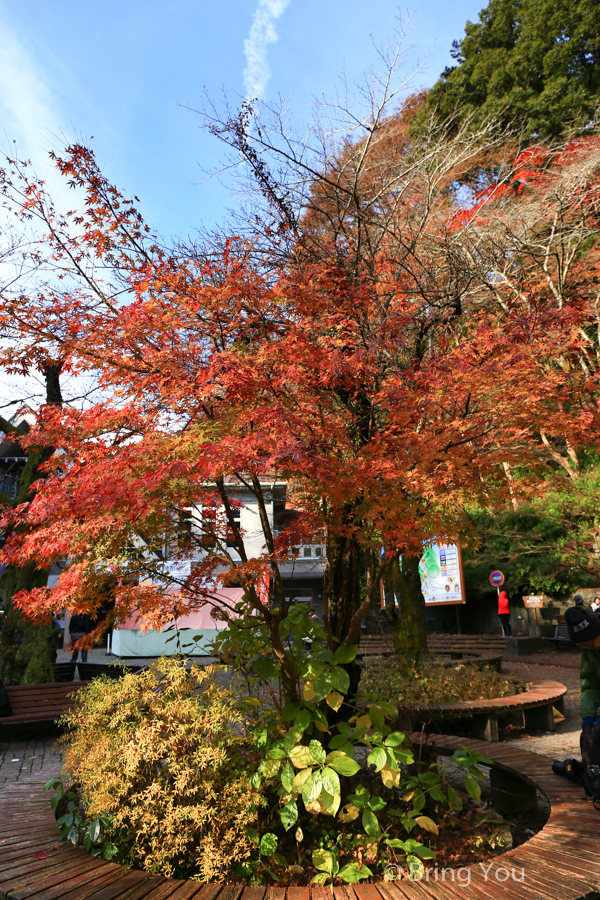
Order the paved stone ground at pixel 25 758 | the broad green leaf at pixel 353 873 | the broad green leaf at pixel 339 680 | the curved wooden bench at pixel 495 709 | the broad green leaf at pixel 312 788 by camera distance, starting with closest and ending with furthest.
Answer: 1. the broad green leaf at pixel 353 873
2. the broad green leaf at pixel 312 788
3. the broad green leaf at pixel 339 680
4. the paved stone ground at pixel 25 758
5. the curved wooden bench at pixel 495 709

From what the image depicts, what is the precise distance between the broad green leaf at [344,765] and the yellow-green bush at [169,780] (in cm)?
53

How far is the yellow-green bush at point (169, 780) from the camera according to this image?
3162 mm

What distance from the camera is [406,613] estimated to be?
936cm

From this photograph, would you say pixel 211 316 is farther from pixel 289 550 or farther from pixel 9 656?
pixel 9 656

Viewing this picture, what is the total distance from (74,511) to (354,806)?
264 cm

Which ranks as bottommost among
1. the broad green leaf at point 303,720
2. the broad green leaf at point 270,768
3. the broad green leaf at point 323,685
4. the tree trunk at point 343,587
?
the broad green leaf at point 270,768

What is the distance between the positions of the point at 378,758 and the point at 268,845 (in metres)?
0.83

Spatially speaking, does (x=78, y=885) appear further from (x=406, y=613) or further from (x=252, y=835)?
(x=406, y=613)

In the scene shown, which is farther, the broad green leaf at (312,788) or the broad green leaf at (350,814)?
the broad green leaf at (350,814)

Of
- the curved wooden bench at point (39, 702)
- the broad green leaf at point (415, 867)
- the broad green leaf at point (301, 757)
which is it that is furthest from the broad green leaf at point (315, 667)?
the curved wooden bench at point (39, 702)

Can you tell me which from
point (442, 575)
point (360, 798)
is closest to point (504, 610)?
point (442, 575)

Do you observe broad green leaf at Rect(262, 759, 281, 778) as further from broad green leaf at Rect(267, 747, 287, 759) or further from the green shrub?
the green shrub

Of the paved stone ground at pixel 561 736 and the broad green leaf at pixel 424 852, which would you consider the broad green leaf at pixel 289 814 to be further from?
the paved stone ground at pixel 561 736

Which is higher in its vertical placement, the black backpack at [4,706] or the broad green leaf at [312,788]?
the broad green leaf at [312,788]
